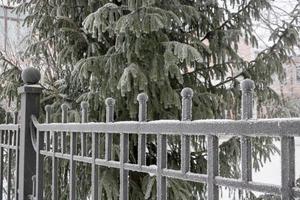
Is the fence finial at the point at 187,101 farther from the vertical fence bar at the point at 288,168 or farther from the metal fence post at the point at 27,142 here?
the metal fence post at the point at 27,142

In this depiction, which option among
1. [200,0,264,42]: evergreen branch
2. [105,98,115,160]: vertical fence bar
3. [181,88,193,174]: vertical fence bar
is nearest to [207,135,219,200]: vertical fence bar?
[181,88,193,174]: vertical fence bar

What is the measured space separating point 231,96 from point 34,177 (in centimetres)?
198

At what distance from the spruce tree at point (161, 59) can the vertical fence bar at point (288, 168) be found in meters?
2.09

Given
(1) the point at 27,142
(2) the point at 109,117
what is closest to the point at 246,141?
(2) the point at 109,117

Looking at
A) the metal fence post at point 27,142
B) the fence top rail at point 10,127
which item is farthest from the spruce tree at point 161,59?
the metal fence post at point 27,142

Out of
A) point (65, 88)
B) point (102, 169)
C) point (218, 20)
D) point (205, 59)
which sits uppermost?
point (218, 20)

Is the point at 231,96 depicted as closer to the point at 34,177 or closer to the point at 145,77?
the point at 145,77

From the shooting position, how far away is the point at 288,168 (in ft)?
2.52

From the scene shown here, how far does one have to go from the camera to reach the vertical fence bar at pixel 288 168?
Result: 2.52 ft

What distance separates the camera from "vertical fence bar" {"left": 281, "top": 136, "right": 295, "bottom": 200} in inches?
30.2

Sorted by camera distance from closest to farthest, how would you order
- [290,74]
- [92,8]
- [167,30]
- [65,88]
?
[167,30] < [92,8] < [65,88] < [290,74]

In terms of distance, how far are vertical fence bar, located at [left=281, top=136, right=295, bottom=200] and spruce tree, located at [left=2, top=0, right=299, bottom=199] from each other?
2.09 meters

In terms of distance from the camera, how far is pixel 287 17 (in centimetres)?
373

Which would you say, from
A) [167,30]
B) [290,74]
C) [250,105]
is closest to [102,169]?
[167,30]
